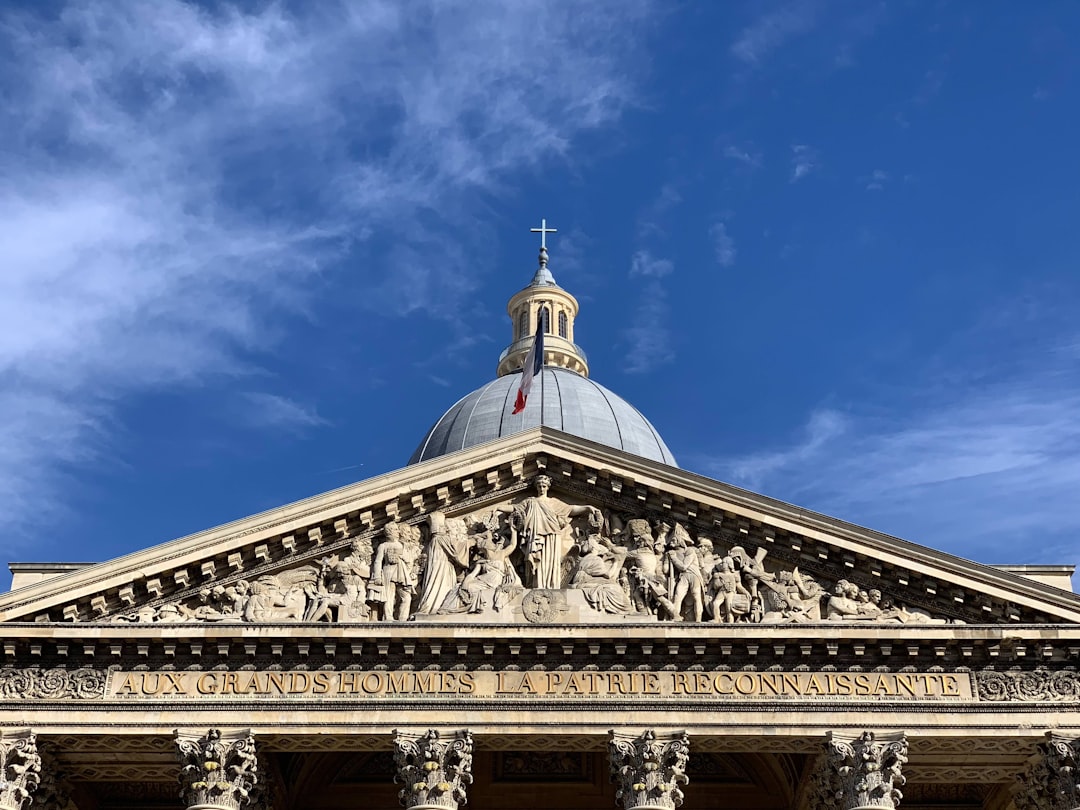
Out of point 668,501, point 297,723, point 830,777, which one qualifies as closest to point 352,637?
point 297,723

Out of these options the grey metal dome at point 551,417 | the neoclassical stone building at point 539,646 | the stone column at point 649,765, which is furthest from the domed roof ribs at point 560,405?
the stone column at point 649,765

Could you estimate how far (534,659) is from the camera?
25094 millimetres

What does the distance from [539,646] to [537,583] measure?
1454 mm

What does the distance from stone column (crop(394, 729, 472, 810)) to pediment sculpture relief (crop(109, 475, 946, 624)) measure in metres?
2.26

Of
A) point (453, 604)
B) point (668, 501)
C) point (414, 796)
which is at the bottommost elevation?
point (414, 796)

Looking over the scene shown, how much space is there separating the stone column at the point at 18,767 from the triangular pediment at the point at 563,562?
2.12 m

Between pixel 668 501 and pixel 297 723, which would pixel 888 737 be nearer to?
pixel 668 501

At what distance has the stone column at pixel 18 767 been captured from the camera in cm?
2394

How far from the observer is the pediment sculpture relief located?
83.9 ft

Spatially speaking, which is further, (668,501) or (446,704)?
(668,501)

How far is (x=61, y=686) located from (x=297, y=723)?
4346 mm

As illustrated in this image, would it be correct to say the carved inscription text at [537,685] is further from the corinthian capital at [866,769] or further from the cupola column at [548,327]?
the cupola column at [548,327]

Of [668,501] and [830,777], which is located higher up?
[668,501]

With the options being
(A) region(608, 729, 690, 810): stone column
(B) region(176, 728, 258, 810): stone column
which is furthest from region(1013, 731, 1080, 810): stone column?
(B) region(176, 728, 258, 810): stone column
